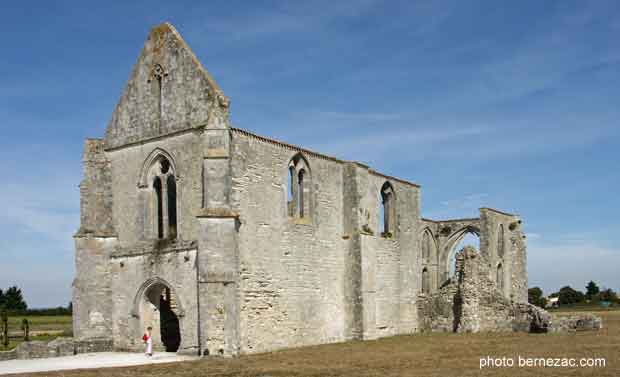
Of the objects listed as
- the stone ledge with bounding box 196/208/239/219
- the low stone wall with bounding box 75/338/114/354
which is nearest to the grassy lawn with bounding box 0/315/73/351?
the low stone wall with bounding box 75/338/114/354

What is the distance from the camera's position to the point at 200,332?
19.2 metres

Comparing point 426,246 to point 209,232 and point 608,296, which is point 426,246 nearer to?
point 209,232

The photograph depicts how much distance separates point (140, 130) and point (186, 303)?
225 inches

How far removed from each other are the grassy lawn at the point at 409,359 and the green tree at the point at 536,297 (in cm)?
4277

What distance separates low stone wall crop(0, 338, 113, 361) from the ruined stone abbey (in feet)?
2.37

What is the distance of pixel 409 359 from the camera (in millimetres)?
17984

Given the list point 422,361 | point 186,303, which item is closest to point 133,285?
point 186,303

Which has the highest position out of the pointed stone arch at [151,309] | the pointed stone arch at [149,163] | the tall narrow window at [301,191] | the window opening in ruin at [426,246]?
the pointed stone arch at [149,163]

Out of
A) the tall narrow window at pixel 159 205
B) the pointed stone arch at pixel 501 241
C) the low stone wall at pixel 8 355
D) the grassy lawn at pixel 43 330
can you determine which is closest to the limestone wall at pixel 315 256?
the tall narrow window at pixel 159 205

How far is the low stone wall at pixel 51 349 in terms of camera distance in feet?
65.7

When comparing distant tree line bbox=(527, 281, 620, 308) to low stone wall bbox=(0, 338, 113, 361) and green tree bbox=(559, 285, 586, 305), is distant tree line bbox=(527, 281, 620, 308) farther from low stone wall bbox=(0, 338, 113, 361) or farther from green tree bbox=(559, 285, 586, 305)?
low stone wall bbox=(0, 338, 113, 361)

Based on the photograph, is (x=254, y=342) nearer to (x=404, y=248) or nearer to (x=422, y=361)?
(x=422, y=361)

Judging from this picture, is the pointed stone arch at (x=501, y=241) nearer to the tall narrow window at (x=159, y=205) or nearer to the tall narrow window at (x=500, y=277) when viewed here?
the tall narrow window at (x=500, y=277)

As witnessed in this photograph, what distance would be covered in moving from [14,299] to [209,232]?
61.7 meters
